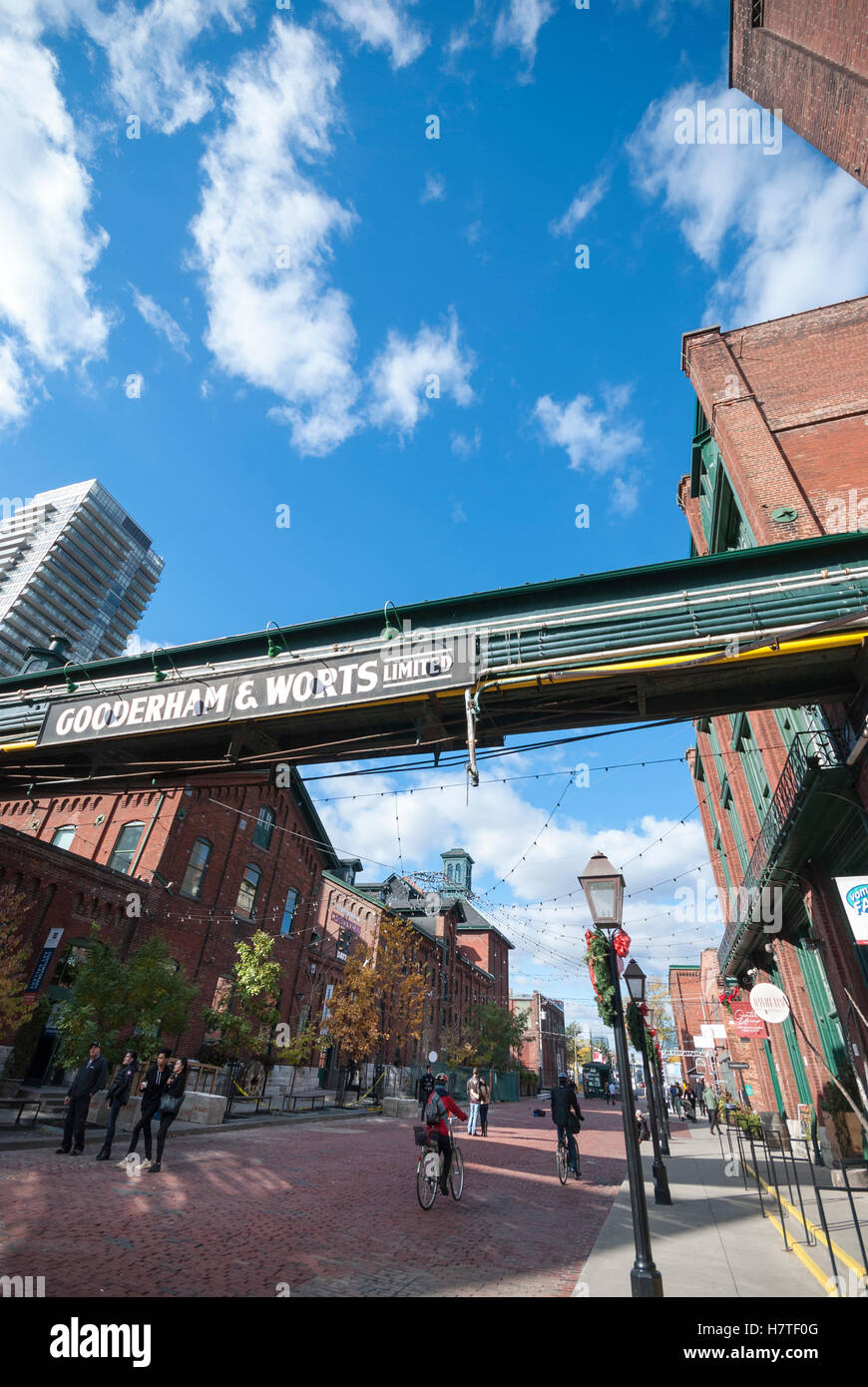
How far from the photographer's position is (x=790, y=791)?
1185cm

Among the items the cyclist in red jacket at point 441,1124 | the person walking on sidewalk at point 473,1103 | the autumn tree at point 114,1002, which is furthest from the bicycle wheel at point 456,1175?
the person walking on sidewalk at point 473,1103

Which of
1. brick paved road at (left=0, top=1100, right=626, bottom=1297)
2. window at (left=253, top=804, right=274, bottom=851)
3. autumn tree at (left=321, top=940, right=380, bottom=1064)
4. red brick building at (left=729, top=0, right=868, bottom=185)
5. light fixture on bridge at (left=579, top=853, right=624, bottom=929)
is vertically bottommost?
brick paved road at (left=0, top=1100, right=626, bottom=1297)

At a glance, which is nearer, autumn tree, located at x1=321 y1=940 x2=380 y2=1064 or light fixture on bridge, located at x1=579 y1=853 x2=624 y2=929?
light fixture on bridge, located at x1=579 y1=853 x2=624 y2=929

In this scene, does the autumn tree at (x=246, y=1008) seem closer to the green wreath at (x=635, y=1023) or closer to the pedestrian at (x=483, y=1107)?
the pedestrian at (x=483, y=1107)

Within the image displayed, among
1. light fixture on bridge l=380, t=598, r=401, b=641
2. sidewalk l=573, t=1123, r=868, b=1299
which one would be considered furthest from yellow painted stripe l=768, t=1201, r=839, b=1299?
light fixture on bridge l=380, t=598, r=401, b=641

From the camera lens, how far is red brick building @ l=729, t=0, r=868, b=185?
13555 mm

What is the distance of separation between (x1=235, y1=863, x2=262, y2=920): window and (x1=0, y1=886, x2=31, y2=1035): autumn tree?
33.1 feet

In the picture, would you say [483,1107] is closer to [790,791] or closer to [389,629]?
[790,791]

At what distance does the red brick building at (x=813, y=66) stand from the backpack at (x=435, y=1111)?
Answer: 20.2 m

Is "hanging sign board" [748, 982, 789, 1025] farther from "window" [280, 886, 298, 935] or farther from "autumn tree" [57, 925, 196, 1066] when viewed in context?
"window" [280, 886, 298, 935]

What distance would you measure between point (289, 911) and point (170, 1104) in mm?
20673

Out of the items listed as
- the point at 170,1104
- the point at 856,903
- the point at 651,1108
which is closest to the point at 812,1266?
the point at 856,903
